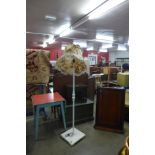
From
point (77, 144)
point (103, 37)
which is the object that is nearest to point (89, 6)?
point (77, 144)

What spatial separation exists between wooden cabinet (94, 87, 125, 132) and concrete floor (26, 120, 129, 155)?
161mm

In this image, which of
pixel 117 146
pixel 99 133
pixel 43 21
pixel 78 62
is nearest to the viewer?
pixel 117 146

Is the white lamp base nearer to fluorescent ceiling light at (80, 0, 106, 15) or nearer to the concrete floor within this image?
the concrete floor

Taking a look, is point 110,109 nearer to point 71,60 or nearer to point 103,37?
point 71,60

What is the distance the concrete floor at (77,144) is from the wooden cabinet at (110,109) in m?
0.16

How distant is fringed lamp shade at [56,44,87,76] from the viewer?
2760mm

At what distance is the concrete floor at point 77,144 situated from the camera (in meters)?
2.41

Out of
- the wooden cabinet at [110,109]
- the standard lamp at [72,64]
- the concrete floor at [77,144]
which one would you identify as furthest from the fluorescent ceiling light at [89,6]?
the concrete floor at [77,144]

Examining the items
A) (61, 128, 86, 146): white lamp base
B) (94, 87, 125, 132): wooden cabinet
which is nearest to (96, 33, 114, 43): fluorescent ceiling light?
(94, 87, 125, 132): wooden cabinet

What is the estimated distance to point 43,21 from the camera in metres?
5.07
